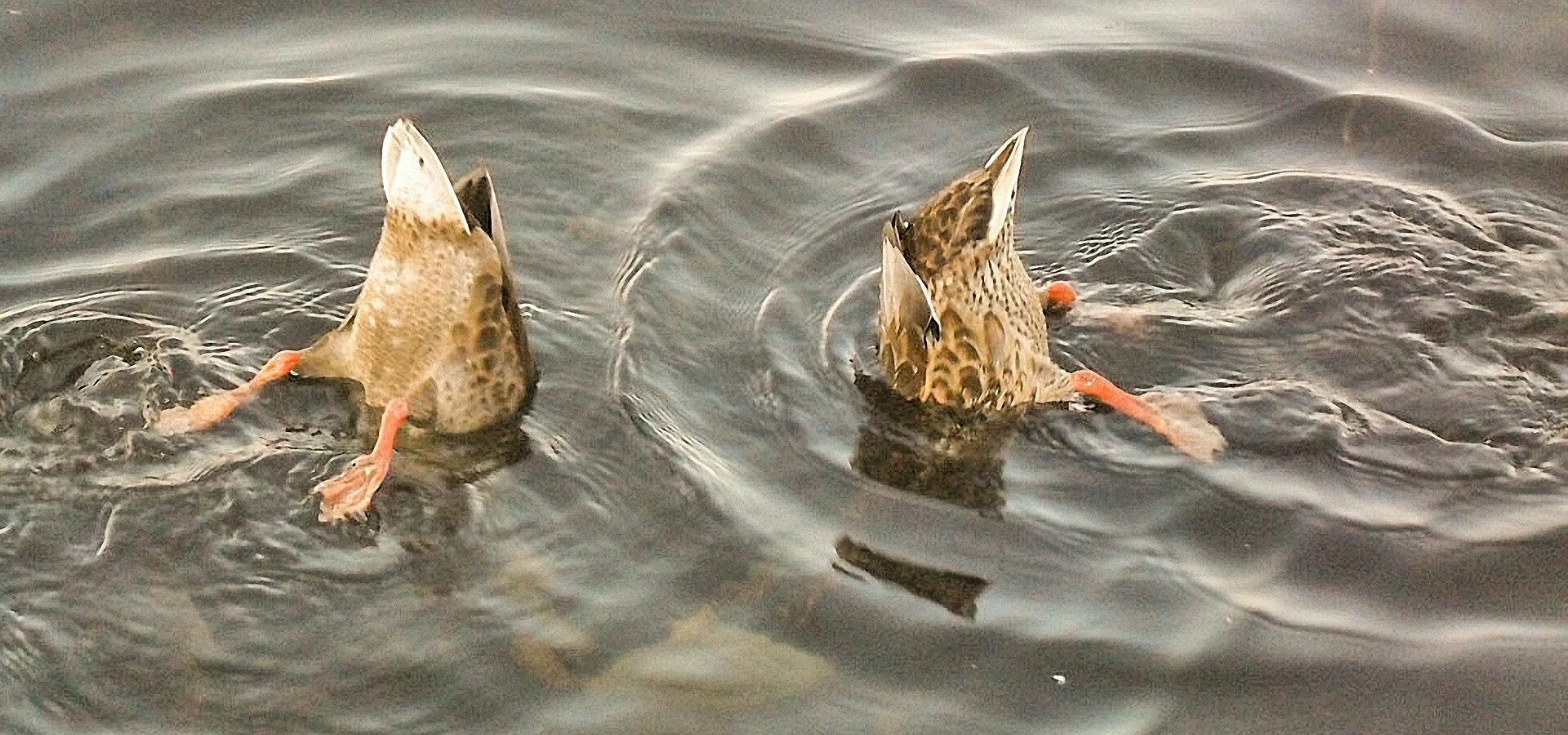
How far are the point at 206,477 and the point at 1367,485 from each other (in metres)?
3.20

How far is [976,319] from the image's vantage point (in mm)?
5242

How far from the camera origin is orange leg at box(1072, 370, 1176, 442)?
17.2 ft

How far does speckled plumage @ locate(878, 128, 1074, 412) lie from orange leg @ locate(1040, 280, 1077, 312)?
8.6 inches

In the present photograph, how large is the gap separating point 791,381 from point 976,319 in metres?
0.61

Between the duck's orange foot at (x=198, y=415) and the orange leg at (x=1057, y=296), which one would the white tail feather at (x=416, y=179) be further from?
the orange leg at (x=1057, y=296)

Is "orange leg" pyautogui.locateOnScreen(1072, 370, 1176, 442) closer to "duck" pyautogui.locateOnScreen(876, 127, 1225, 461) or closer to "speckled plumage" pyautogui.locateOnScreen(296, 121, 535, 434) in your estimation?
"duck" pyautogui.locateOnScreen(876, 127, 1225, 461)

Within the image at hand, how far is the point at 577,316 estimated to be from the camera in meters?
5.64

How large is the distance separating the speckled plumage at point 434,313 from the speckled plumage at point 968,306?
110 cm

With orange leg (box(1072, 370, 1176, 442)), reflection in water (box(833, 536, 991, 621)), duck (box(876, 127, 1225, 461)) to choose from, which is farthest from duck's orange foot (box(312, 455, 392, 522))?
orange leg (box(1072, 370, 1176, 442))

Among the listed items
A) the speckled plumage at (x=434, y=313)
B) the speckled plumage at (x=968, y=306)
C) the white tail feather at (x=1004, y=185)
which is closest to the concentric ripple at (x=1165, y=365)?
the speckled plumage at (x=968, y=306)

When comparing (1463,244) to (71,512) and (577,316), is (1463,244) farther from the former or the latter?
(71,512)

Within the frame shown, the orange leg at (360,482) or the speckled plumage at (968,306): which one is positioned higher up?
the speckled plumage at (968,306)

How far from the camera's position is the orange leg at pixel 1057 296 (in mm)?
5684

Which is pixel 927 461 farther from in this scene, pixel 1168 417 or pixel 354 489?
pixel 354 489
